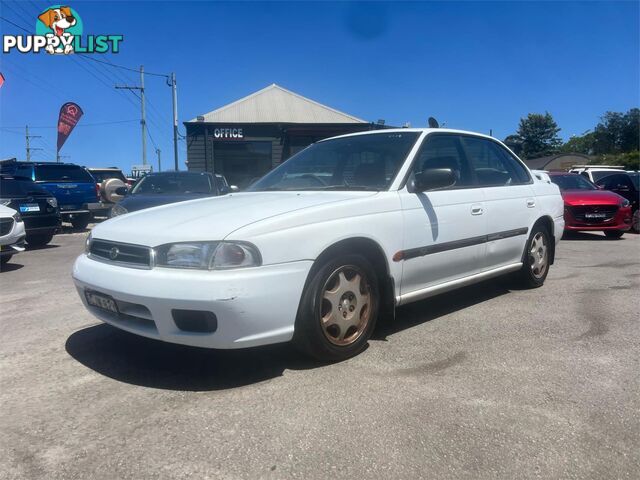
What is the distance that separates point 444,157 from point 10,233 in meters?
6.05

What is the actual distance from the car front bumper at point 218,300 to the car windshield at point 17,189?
297 inches

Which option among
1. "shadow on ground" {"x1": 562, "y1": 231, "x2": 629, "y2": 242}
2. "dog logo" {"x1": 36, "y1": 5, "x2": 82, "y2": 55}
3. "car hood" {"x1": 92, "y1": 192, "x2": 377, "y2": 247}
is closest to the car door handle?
"car hood" {"x1": 92, "y1": 192, "x2": 377, "y2": 247}

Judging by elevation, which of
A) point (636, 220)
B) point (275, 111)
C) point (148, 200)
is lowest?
point (636, 220)

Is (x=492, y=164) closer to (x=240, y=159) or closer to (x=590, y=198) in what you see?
(x=590, y=198)

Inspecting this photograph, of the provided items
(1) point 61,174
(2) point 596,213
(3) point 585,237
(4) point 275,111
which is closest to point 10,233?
(1) point 61,174

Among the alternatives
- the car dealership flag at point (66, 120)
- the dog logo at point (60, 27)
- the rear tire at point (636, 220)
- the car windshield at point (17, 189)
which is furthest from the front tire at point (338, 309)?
the car dealership flag at point (66, 120)

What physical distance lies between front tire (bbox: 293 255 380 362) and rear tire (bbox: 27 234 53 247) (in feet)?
27.8

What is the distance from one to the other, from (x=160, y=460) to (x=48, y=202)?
8.62m

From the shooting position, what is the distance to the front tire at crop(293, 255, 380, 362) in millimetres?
3119

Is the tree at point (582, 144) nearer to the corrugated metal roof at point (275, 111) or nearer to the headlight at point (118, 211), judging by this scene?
the corrugated metal roof at point (275, 111)

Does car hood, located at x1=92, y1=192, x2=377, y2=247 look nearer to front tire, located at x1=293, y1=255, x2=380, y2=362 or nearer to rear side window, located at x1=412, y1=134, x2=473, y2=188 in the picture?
front tire, located at x1=293, y1=255, x2=380, y2=362

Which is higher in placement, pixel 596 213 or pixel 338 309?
pixel 596 213

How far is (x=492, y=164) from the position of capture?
16.5 ft

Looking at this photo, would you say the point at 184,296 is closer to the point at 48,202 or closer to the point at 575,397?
the point at 575,397
